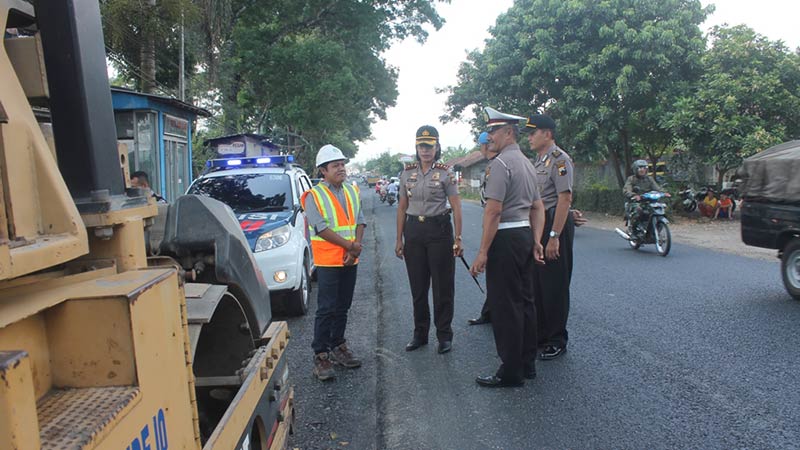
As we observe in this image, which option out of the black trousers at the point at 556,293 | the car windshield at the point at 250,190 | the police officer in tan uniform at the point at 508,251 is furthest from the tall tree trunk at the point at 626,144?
the police officer in tan uniform at the point at 508,251

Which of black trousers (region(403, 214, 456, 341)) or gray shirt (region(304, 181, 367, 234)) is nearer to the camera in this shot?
gray shirt (region(304, 181, 367, 234))

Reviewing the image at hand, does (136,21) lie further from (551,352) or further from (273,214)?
(551,352)

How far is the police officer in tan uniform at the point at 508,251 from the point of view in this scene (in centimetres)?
389

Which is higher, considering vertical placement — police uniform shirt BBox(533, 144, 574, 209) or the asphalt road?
police uniform shirt BBox(533, 144, 574, 209)

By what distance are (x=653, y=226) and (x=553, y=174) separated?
18.6 ft

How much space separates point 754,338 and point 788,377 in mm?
965

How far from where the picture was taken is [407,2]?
66.4ft

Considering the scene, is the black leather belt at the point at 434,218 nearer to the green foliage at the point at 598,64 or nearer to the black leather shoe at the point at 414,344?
the black leather shoe at the point at 414,344

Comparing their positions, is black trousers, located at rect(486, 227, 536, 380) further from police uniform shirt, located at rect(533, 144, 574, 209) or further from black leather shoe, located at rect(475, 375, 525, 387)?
police uniform shirt, located at rect(533, 144, 574, 209)

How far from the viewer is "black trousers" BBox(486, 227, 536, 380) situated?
12.9 feet

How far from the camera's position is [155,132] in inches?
424

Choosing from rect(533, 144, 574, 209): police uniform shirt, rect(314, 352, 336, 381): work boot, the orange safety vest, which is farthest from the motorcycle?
rect(314, 352, 336, 381): work boot

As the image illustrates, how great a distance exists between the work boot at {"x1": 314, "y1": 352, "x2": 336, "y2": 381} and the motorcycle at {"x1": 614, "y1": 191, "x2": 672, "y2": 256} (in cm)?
690

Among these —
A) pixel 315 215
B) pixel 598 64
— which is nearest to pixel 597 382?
pixel 315 215
